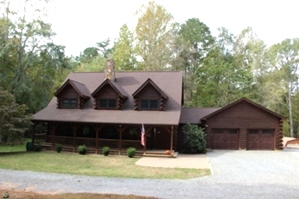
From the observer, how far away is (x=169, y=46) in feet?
122

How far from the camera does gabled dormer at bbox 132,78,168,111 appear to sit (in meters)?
23.5

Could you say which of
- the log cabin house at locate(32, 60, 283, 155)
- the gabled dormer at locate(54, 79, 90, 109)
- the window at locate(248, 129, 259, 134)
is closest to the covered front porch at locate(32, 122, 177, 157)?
the log cabin house at locate(32, 60, 283, 155)

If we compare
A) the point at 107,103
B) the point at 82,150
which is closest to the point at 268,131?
the point at 107,103

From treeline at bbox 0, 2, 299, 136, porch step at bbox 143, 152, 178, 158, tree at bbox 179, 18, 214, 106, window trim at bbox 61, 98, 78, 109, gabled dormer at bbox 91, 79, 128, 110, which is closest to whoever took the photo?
porch step at bbox 143, 152, 178, 158

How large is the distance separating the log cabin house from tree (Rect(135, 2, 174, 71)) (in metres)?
9.94

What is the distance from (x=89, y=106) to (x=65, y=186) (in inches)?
578

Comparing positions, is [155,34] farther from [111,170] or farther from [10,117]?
[111,170]

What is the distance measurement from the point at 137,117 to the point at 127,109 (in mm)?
2007

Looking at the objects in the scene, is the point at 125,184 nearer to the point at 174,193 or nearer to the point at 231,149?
the point at 174,193

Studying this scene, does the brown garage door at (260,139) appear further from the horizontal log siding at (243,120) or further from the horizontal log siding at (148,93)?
the horizontal log siding at (148,93)

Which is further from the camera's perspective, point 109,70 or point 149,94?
point 109,70

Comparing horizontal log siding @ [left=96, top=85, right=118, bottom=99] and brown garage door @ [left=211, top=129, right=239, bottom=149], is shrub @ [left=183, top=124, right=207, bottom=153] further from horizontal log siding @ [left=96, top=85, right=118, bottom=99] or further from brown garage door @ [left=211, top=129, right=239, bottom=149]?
horizontal log siding @ [left=96, top=85, right=118, bottom=99]

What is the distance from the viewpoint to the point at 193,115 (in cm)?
2702

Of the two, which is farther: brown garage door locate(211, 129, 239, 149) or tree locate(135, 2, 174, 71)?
tree locate(135, 2, 174, 71)
